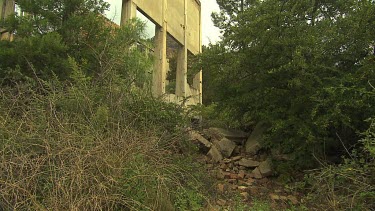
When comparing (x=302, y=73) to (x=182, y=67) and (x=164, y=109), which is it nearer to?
(x=164, y=109)

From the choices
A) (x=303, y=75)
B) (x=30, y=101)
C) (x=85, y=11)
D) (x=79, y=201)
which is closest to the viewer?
(x=79, y=201)

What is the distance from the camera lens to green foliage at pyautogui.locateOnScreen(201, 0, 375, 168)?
8.35m

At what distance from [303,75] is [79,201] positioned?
6192mm

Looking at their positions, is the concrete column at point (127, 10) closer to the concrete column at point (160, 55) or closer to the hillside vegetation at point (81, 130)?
the concrete column at point (160, 55)

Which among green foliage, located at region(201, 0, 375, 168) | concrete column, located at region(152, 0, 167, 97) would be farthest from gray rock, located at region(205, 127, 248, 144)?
concrete column, located at region(152, 0, 167, 97)

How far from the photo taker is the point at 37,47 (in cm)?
834

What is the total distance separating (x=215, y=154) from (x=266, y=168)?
63.8 inches

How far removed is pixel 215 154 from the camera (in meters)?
10.8

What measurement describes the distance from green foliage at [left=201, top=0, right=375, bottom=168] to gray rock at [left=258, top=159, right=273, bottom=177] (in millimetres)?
581

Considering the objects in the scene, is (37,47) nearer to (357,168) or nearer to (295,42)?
(295,42)

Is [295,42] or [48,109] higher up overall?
[295,42]

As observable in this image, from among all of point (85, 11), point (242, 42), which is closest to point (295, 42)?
point (242, 42)

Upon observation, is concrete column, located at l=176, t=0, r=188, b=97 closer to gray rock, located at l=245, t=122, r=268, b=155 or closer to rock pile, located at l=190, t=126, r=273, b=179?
rock pile, located at l=190, t=126, r=273, b=179

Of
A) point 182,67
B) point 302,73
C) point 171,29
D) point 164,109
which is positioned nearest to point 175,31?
point 171,29
